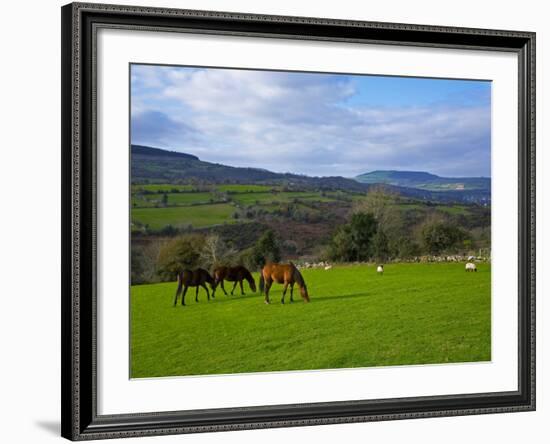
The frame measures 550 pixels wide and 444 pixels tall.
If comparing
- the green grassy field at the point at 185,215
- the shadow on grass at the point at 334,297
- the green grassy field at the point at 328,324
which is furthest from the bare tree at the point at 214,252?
the shadow on grass at the point at 334,297

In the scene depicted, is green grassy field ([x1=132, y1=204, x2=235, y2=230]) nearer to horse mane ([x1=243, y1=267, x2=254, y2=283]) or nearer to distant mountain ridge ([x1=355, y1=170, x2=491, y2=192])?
horse mane ([x1=243, y1=267, x2=254, y2=283])

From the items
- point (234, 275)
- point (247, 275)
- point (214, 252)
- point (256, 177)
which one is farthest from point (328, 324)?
point (256, 177)

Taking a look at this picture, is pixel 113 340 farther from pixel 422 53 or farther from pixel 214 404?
pixel 422 53

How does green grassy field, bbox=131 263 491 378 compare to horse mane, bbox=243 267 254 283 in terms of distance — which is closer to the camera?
green grassy field, bbox=131 263 491 378

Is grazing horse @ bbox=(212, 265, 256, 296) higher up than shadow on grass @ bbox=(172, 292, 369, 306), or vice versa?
grazing horse @ bbox=(212, 265, 256, 296)

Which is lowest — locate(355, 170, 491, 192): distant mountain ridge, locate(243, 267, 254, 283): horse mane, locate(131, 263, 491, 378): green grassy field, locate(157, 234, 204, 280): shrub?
locate(131, 263, 491, 378): green grassy field

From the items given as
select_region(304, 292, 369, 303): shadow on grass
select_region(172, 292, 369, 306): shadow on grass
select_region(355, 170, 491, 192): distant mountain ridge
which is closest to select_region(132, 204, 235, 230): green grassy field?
select_region(172, 292, 369, 306): shadow on grass

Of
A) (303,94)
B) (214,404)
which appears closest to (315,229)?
(303,94)

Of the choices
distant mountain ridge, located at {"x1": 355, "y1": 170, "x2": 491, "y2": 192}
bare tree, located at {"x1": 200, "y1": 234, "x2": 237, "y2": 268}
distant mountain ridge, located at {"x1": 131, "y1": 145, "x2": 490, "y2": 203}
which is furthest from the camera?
distant mountain ridge, located at {"x1": 355, "y1": 170, "x2": 491, "y2": 192}

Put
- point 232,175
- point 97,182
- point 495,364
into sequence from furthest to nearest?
point 495,364 → point 232,175 → point 97,182
